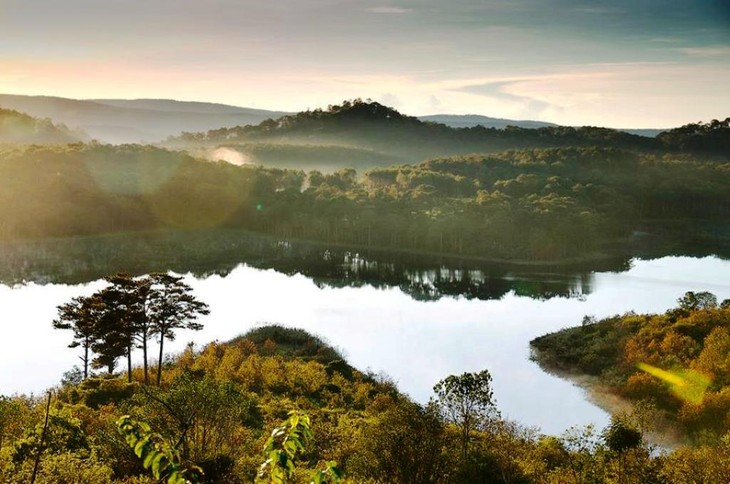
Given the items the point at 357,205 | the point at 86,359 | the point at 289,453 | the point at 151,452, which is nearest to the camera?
the point at 151,452

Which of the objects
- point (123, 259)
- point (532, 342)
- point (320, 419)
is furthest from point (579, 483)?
point (123, 259)

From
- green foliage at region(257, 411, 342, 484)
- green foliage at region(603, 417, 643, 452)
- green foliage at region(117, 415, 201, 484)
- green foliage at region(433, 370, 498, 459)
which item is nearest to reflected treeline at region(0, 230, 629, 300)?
green foliage at region(433, 370, 498, 459)

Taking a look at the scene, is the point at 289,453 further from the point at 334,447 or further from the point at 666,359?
the point at 666,359

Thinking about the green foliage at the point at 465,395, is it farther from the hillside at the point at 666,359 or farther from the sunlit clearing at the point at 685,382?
the sunlit clearing at the point at 685,382

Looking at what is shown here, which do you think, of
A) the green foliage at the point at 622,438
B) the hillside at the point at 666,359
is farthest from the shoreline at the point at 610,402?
the green foliage at the point at 622,438

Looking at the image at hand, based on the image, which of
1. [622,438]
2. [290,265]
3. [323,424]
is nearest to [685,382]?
[622,438]

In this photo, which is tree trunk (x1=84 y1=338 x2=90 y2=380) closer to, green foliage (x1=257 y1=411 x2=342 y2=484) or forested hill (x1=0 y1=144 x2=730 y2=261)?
green foliage (x1=257 y1=411 x2=342 y2=484)

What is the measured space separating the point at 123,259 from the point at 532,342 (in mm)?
74323

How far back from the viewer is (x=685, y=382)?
159ft

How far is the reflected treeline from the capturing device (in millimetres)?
95812

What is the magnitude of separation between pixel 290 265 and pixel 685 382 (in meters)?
76.1

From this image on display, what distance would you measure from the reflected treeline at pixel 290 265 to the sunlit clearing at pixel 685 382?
38.9 metres

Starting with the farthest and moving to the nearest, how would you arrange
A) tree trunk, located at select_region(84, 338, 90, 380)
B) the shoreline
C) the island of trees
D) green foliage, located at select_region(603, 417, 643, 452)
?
1. tree trunk, located at select_region(84, 338, 90, 380)
2. the shoreline
3. green foliage, located at select_region(603, 417, 643, 452)
4. the island of trees

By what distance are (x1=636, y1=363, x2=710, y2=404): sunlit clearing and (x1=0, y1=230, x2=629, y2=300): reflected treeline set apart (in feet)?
128
